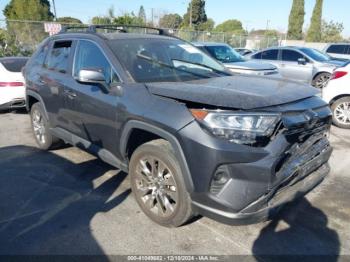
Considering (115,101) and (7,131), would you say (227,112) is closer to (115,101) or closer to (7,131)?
(115,101)

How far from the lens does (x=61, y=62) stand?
15.2 feet

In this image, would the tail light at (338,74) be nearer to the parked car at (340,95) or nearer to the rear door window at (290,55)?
the parked car at (340,95)

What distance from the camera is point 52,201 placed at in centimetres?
379

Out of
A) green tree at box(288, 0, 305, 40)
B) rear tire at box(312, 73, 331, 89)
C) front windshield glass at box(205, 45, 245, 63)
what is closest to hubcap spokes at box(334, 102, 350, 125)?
front windshield glass at box(205, 45, 245, 63)

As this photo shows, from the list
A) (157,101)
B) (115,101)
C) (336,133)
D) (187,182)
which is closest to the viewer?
(187,182)

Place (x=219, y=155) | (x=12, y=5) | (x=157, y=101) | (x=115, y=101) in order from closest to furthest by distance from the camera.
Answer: (x=219, y=155) → (x=157, y=101) → (x=115, y=101) → (x=12, y=5)

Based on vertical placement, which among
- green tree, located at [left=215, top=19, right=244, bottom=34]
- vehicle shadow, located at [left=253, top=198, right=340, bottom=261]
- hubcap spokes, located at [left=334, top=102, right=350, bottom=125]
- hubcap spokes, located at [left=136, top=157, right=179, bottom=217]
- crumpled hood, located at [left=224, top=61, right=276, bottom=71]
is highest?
green tree, located at [left=215, top=19, right=244, bottom=34]

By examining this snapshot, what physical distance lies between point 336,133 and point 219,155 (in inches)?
195

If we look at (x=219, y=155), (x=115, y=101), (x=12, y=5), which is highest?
(x=12, y=5)

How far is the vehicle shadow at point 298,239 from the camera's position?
287 centimetres

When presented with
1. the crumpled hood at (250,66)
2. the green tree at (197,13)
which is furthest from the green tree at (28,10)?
the crumpled hood at (250,66)

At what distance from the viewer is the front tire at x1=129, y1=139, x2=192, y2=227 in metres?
2.96

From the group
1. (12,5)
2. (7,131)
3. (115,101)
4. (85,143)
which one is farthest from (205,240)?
(12,5)

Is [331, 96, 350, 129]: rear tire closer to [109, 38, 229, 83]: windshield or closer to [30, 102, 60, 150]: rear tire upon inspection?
[109, 38, 229, 83]: windshield
